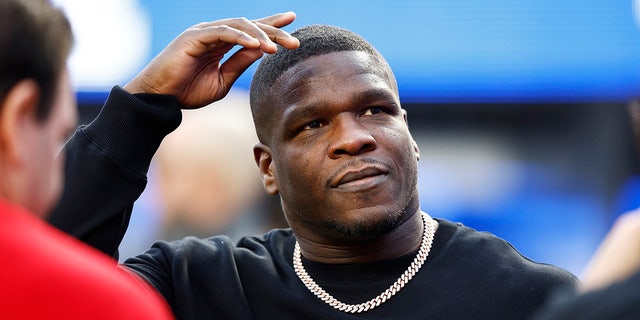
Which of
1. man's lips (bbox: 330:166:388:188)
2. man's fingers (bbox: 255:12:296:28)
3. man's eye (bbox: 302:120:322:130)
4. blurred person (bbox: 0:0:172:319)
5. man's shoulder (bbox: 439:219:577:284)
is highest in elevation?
blurred person (bbox: 0:0:172:319)

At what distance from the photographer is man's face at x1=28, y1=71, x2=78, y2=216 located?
4.43 ft

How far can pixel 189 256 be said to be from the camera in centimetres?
273

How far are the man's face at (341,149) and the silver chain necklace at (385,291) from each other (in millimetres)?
80

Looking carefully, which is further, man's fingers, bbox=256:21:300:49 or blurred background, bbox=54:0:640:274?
blurred background, bbox=54:0:640:274

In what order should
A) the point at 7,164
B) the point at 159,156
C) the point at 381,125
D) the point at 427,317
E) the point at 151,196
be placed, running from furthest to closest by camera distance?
the point at 151,196
the point at 159,156
the point at 381,125
the point at 427,317
the point at 7,164

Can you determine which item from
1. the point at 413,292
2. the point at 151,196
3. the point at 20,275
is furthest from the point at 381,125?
the point at 151,196

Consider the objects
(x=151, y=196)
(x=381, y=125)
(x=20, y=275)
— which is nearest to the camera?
(x=20, y=275)

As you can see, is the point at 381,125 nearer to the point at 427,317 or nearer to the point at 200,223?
the point at 427,317

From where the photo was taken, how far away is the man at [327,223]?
8.18 feet

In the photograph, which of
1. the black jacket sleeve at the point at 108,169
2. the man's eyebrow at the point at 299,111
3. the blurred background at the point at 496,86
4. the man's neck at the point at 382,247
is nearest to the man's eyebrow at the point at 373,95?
the man's eyebrow at the point at 299,111

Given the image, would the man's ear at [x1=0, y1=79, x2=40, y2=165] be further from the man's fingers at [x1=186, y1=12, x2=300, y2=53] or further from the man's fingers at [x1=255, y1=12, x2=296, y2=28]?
the man's fingers at [x1=255, y1=12, x2=296, y2=28]

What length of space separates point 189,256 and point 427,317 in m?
0.71

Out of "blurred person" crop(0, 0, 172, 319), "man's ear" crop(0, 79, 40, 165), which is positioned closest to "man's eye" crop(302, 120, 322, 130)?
"blurred person" crop(0, 0, 172, 319)

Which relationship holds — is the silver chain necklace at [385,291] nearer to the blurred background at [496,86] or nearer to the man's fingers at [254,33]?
the man's fingers at [254,33]
